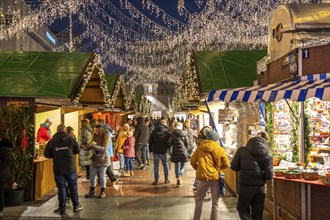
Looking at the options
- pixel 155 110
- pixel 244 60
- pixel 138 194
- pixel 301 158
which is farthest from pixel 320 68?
pixel 155 110

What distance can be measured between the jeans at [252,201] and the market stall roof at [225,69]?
5.43 metres

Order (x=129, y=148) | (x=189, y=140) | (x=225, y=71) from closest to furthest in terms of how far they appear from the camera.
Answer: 1. (x=225, y=71)
2. (x=129, y=148)
3. (x=189, y=140)

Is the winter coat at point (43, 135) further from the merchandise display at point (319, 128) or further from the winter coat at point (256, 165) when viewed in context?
the merchandise display at point (319, 128)

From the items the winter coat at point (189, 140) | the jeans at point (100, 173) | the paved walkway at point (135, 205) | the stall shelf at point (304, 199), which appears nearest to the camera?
the stall shelf at point (304, 199)

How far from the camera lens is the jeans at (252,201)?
21.3 ft

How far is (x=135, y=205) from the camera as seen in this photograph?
29.8ft

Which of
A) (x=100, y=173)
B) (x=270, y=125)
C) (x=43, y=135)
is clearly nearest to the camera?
(x=270, y=125)

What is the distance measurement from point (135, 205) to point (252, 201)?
3.26 m

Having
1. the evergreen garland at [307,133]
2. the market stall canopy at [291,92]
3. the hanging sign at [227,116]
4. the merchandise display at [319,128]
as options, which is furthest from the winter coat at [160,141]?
the merchandise display at [319,128]

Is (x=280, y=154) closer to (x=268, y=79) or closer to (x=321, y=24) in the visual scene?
(x=268, y=79)

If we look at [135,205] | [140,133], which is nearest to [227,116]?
[140,133]

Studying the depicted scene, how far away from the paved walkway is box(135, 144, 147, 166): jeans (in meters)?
3.89

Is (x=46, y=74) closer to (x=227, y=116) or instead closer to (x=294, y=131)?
(x=227, y=116)

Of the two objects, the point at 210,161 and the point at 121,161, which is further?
the point at 121,161
